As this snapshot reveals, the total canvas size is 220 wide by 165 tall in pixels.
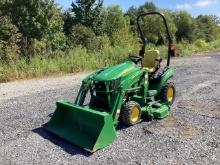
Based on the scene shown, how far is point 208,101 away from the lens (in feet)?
27.1

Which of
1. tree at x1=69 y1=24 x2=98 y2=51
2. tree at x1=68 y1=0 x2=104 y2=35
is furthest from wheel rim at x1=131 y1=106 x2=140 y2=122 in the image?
tree at x1=68 y1=0 x2=104 y2=35

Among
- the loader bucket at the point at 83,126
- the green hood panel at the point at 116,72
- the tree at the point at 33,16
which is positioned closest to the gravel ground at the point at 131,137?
the loader bucket at the point at 83,126

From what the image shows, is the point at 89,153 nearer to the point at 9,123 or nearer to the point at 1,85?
the point at 9,123

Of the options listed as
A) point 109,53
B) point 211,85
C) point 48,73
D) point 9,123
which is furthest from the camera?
point 109,53

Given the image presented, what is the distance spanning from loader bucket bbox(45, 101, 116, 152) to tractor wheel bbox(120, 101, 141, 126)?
60 cm

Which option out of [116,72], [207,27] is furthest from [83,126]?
[207,27]

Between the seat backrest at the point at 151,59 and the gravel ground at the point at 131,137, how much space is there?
105 cm

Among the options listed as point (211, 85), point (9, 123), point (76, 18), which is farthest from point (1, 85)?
point (76, 18)

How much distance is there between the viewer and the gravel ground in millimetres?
5039

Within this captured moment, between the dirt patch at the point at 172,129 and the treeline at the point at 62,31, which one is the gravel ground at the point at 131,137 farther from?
the treeline at the point at 62,31

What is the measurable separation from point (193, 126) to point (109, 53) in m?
9.80

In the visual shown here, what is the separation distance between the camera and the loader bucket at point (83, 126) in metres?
5.34

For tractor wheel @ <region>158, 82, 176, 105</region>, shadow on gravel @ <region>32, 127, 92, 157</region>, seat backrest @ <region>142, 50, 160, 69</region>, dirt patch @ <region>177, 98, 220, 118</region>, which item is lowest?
shadow on gravel @ <region>32, 127, 92, 157</region>

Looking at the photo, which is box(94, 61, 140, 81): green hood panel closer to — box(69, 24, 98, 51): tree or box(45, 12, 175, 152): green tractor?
box(45, 12, 175, 152): green tractor
